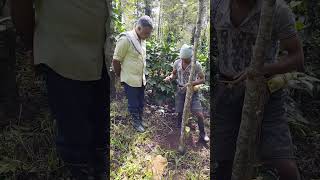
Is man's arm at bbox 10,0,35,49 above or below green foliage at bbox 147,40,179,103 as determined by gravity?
above

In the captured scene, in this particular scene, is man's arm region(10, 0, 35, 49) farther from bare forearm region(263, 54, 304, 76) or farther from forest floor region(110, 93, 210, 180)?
bare forearm region(263, 54, 304, 76)

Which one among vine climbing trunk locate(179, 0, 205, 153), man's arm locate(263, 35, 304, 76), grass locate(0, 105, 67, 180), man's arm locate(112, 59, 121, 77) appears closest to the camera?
man's arm locate(263, 35, 304, 76)

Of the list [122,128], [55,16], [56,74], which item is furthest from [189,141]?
[55,16]

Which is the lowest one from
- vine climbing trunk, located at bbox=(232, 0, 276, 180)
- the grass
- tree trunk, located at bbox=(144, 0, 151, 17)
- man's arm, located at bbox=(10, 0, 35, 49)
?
the grass

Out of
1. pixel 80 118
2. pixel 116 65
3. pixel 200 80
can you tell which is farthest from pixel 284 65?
pixel 80 118

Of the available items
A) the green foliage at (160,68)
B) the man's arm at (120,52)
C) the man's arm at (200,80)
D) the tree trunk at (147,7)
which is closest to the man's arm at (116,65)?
the man's arm at (120,52)

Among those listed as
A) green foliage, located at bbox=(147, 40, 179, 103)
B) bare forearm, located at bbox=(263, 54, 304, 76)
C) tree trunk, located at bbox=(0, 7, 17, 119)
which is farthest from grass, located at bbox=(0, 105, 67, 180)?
bare forearm, located at bbox=(263, 54, 304, 76)

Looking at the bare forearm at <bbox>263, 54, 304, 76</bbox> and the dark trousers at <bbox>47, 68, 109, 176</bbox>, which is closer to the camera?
the bare forearm at <bbox>263, 54, 304, 76</bbox>

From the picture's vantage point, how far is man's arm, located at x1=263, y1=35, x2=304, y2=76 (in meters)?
1.93

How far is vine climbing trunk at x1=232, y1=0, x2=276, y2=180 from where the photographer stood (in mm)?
1774

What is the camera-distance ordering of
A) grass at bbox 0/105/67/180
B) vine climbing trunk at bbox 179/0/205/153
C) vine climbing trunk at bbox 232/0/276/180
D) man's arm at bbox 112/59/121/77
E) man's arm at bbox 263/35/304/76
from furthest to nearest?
grass at bbox 0/105/67/180
man's arm at bbox 112/59/121/77
vine climbing trunk at bbox 179/0/205/153
man's arm at bbox 263/35/304/76
vine climbing trunk at bbox 232/0/276/180

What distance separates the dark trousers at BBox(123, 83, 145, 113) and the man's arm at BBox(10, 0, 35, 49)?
587 mm

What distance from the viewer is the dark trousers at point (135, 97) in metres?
2.19

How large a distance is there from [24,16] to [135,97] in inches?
28.2
